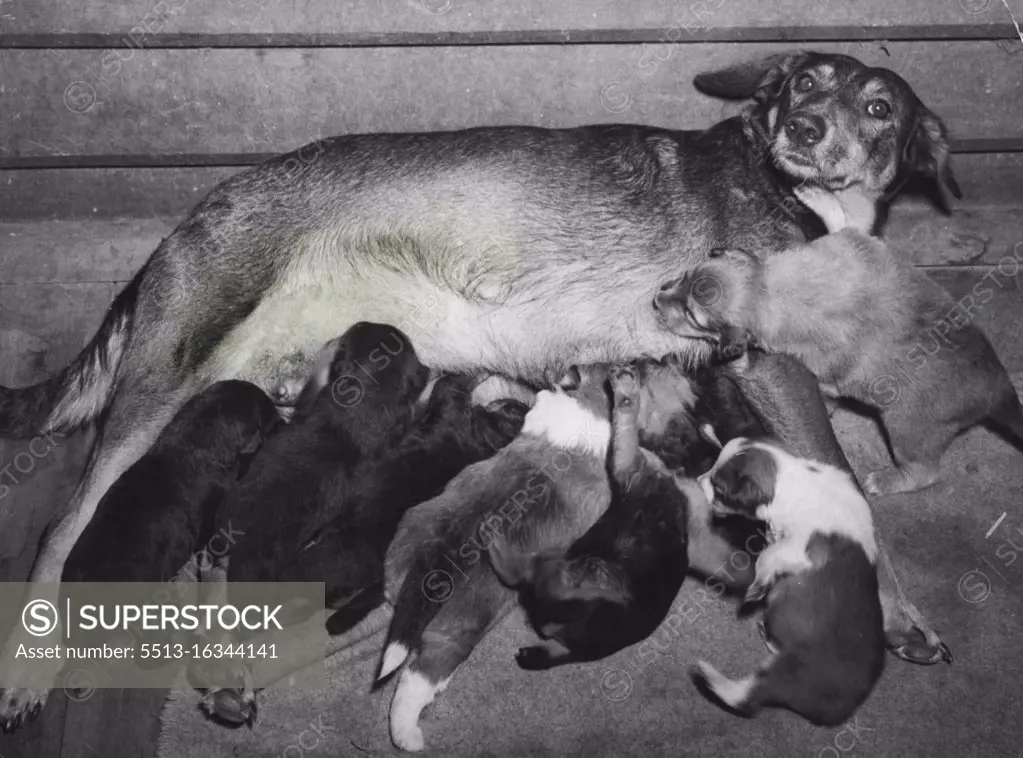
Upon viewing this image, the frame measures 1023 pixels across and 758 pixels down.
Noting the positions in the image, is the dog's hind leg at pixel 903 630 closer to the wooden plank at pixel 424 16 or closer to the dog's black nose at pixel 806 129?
the dog's black nose at pixel 806 129

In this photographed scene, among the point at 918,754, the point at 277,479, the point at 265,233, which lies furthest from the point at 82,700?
the point at 918,754

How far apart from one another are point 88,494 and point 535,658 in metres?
1.72

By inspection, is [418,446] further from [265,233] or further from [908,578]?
[908,578]

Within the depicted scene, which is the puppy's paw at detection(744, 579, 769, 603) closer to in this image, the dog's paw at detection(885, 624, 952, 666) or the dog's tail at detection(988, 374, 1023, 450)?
the dog's paw at detection(885, 624, 952, 666)

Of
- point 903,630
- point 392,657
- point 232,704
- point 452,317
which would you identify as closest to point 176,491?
point 232,704

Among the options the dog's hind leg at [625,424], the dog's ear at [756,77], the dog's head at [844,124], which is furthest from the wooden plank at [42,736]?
the dog's ear at [756,77]

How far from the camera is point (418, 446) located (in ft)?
11.3

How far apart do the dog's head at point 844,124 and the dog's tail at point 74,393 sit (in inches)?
102

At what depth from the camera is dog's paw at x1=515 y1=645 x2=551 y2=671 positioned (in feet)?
10.5

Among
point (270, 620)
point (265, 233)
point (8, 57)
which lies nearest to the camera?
point (270, 620)

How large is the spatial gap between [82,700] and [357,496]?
4.09 ft

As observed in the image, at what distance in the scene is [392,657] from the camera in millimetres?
3156

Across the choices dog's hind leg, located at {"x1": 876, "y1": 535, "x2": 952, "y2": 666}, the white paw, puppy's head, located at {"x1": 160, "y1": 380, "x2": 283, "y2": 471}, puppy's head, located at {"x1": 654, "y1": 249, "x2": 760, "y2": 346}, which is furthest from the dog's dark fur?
dog's hind leg, located at {"x1": 876, "y1": 535, "x2": 952, "y2": 666}

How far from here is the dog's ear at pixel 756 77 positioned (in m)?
3.88
